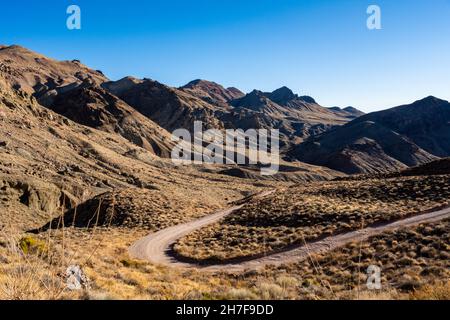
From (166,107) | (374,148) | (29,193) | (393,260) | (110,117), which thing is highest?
(166,107)

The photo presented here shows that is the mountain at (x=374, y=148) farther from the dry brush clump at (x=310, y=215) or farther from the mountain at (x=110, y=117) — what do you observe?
the dry brush clump at (x=310, y=215)

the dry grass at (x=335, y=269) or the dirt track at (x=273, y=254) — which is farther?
the dirt track at (x=273, y=254)

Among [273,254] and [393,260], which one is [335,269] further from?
[273,254]

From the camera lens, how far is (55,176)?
2048 inches

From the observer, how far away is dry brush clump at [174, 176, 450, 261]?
26.8m

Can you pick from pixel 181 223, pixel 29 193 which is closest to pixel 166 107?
pixel 29 193

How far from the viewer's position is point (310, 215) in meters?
33.3

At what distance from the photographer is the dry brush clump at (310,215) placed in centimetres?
2683

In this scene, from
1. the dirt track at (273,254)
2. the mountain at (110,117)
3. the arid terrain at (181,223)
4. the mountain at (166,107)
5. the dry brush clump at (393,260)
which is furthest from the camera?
the mountain at (166,107)

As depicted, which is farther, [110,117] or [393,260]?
[110,117]

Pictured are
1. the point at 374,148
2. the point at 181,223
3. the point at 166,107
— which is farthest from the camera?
the point at 166,107

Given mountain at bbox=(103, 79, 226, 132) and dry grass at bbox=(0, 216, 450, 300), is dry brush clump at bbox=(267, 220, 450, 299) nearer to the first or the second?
dry grass at bbox=(0, 216, 450, 300)

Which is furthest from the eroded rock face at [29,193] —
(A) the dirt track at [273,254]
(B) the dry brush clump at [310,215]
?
(B) the dry brush clump at [310,215]

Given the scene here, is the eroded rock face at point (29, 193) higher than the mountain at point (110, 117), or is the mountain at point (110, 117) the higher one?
the mountain at point (110, 117)
